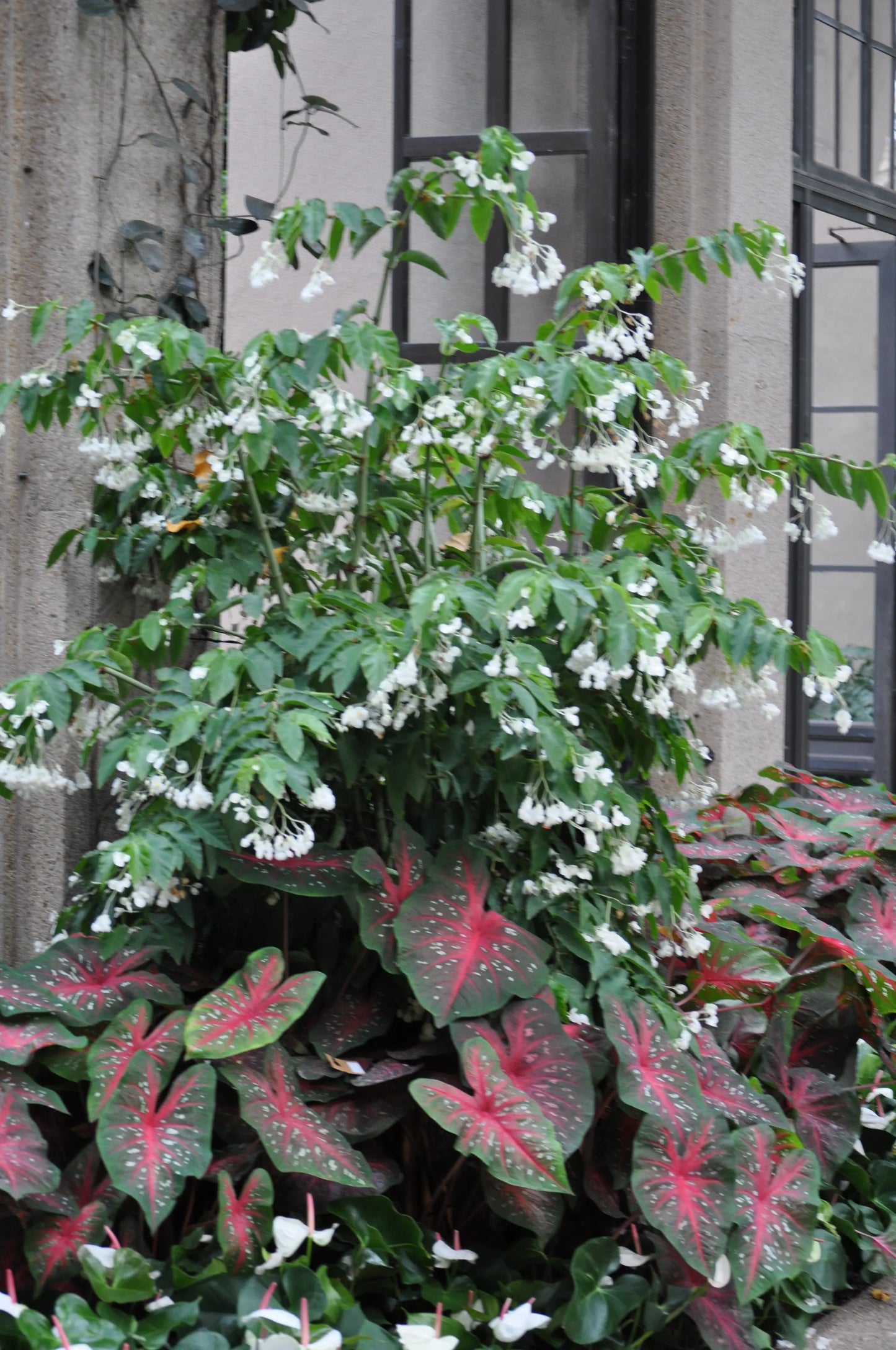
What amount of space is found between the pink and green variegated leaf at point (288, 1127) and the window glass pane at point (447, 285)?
2.14 meters

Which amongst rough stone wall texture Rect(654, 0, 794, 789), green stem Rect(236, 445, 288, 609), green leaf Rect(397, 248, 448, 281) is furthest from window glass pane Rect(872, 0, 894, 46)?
green stem Rect(236, 445, 288, 609)

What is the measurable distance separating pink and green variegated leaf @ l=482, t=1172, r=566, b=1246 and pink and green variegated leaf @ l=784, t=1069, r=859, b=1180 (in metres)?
0.54

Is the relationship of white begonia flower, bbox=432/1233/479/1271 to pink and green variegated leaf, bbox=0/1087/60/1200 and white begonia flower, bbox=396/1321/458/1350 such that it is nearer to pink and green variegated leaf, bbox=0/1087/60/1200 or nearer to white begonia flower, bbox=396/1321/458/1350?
white begonia flower, bbox=396/1321/458/1350

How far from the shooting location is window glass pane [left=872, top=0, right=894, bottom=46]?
4477mm

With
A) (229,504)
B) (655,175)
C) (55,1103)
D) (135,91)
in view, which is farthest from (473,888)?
(655,175)

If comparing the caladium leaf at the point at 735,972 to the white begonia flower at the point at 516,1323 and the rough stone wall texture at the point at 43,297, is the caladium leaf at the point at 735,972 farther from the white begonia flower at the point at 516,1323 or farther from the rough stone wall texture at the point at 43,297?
the rough stone wall texture at the point at 43,297

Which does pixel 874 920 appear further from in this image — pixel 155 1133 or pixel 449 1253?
pixel 155 1133

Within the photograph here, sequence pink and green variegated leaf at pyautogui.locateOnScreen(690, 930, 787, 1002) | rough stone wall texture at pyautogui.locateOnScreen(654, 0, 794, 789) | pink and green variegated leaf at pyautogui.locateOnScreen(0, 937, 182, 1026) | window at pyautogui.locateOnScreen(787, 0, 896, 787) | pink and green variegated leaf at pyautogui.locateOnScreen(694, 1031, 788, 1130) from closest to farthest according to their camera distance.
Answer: pink and green variegated leaf at pyautogui.locateOnScreen(0, 937, 182, 1026)
pink and green variegated leaf at pyautogui.locateOnScreen(694, 1031, 788, 1130)
pink and green variegated leaf at pyautogui.locateOnScreen(690, 930, 787, 1002)
rough stone wall texture at pyautogui.locateOnScreen(654, 0, 794, 789)
window at pyautogui.locateOnScreen(787, 0, 896, 787)

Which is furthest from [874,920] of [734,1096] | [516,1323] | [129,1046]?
[129,1046]

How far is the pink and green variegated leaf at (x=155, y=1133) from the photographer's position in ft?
5.24

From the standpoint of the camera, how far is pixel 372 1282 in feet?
5.90

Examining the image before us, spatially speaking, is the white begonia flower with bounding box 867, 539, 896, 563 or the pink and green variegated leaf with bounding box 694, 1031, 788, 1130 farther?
the white begonia flower with bounding box 867, 539, 896, 563

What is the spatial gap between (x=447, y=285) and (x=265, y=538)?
157cm

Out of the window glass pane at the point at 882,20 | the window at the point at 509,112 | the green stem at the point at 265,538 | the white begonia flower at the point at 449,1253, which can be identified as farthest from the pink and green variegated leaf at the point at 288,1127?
the window glass pane at the point at 882,20
